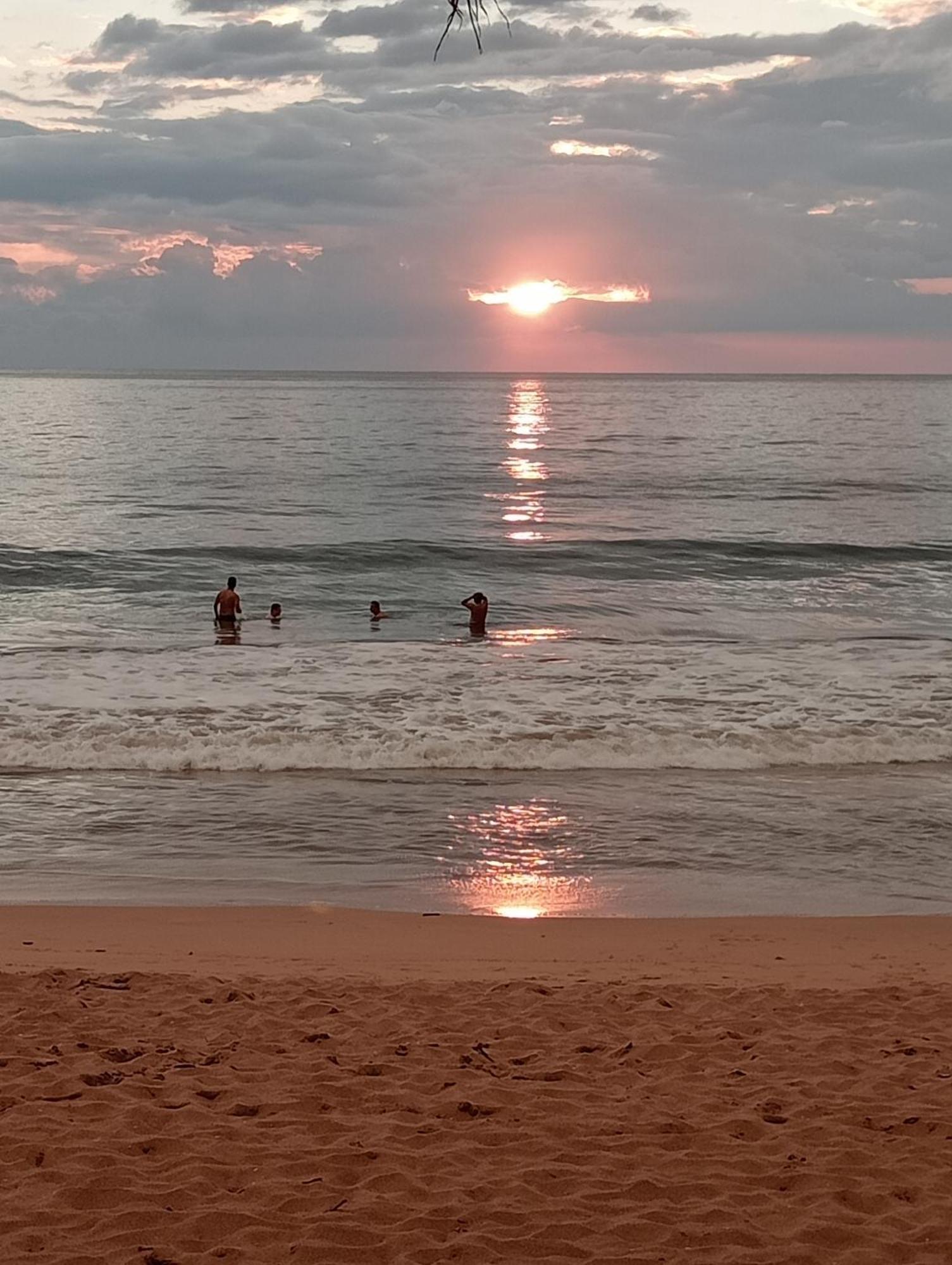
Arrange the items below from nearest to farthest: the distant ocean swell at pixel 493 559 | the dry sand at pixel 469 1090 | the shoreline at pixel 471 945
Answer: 1. the dry sand at pixel 469 1090
2. the shoreline at pixel 471 945
3. the distant ocean swell at pixel 493 559

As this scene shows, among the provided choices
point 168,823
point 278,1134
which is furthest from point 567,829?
point 278,1134

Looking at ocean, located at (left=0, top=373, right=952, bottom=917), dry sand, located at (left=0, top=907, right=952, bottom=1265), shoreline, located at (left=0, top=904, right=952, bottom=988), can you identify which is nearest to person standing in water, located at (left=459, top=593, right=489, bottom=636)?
ocean, located at (left=0, top=373, right=952, bottom=917)

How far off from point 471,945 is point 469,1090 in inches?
93.4

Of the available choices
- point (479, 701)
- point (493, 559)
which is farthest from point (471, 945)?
point (493, 559)

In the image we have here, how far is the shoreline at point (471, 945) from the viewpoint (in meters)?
7.78

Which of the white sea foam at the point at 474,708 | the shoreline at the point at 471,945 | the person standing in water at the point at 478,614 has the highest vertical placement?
the person standing in water at the point at 478,614

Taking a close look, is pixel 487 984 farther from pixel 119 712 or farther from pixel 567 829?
pixel 119 712

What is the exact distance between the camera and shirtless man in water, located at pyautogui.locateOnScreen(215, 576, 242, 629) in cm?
2266

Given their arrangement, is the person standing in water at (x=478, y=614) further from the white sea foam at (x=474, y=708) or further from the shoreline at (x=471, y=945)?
the shoreline at (x=471, y=945)

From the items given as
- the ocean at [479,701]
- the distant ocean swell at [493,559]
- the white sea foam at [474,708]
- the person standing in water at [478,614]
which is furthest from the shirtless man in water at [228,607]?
the distant ocean swell at [493,559]

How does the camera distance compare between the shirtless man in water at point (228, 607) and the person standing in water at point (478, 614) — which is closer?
the person standing in water at point (478, 614)

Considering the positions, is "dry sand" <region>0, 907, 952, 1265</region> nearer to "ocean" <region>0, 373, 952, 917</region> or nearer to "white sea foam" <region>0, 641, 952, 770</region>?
"ocean" <region>0, 373, 952, 917</region>

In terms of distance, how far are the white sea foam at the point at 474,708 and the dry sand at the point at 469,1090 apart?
4.70m

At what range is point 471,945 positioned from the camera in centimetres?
830
